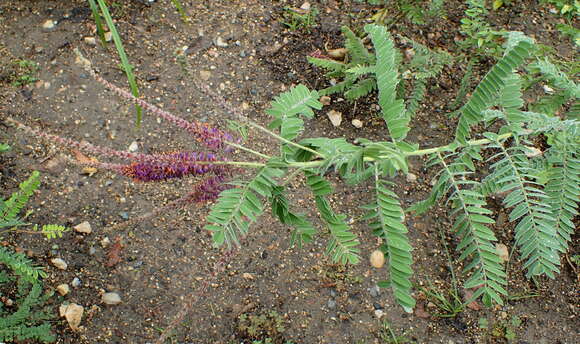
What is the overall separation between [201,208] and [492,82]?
1.41 meters

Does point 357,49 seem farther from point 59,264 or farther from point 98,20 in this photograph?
point 59,264

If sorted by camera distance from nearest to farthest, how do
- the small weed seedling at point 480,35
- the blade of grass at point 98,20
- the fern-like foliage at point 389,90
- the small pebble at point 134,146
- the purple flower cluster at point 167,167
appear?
the purple flower cluster at point 167,167 < the fern-like foliage at point 389,90 < the blade of grass at point 98,20 < the small weed seedling at point 480,35 < the small pebble at point 134,146

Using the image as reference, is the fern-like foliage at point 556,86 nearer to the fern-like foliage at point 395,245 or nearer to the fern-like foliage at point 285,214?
the fern-like foliage at point 395,245

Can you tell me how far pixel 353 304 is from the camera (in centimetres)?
220

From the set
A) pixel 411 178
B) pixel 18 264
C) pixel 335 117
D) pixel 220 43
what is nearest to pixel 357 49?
pixel 335 117

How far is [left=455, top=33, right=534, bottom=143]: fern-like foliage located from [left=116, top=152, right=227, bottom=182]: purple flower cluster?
2.53 feet

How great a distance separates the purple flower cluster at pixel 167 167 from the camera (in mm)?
1330

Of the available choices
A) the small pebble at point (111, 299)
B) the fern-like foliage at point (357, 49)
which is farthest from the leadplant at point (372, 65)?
the small pebble at point (111, 299)

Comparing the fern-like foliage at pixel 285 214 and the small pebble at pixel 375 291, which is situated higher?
the fern-like foliage at pixel 285 214

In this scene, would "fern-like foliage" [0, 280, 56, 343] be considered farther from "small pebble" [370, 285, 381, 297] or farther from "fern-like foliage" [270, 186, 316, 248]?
"small pebble" [370, 285, 381, 297]

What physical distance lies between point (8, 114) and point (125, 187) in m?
0.71

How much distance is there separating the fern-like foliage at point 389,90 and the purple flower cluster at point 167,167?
529 mm

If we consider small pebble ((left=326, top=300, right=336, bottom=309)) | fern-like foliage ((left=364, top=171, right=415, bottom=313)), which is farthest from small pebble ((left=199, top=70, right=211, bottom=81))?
fern-like foliage ((left=364, top=171, right=415, bottom=313))

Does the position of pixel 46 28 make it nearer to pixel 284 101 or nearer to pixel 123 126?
pixel 123 126
